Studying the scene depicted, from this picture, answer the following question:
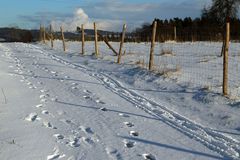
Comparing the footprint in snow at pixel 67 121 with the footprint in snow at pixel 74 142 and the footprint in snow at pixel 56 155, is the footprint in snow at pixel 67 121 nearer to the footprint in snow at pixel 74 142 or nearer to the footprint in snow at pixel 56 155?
the footprint in snow at pixel 74 142

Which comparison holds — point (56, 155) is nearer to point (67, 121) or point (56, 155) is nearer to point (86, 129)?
point (86, 129)

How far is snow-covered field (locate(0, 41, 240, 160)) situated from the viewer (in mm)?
6457

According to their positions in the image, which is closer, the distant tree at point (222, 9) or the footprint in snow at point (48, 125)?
the footprint in snow at point (48, 125)

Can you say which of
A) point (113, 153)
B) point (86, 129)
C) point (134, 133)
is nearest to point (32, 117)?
point (86, 129)

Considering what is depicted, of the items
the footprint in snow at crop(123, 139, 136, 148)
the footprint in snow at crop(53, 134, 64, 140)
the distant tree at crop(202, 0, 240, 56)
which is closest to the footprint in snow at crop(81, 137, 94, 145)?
the footprint in snow at crop(53, 134, 64, 140)

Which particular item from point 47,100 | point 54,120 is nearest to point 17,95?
point 47,100

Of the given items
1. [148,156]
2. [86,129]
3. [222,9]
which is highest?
[222,9]

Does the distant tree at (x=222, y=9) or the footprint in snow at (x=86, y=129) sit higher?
the distant tree at (x=222, y=9)

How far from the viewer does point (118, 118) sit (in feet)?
27.7

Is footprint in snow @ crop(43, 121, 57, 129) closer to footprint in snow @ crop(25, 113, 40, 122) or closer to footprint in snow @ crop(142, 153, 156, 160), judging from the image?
footprint in snow @ crop(25, 113, 40, 122)

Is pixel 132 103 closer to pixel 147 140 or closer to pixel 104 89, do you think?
pixel 104 89

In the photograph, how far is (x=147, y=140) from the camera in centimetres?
700

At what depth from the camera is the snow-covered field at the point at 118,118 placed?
21.2ft

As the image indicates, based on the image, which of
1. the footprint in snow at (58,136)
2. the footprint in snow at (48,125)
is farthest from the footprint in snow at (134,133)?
the footprint in snow at (48,125)
